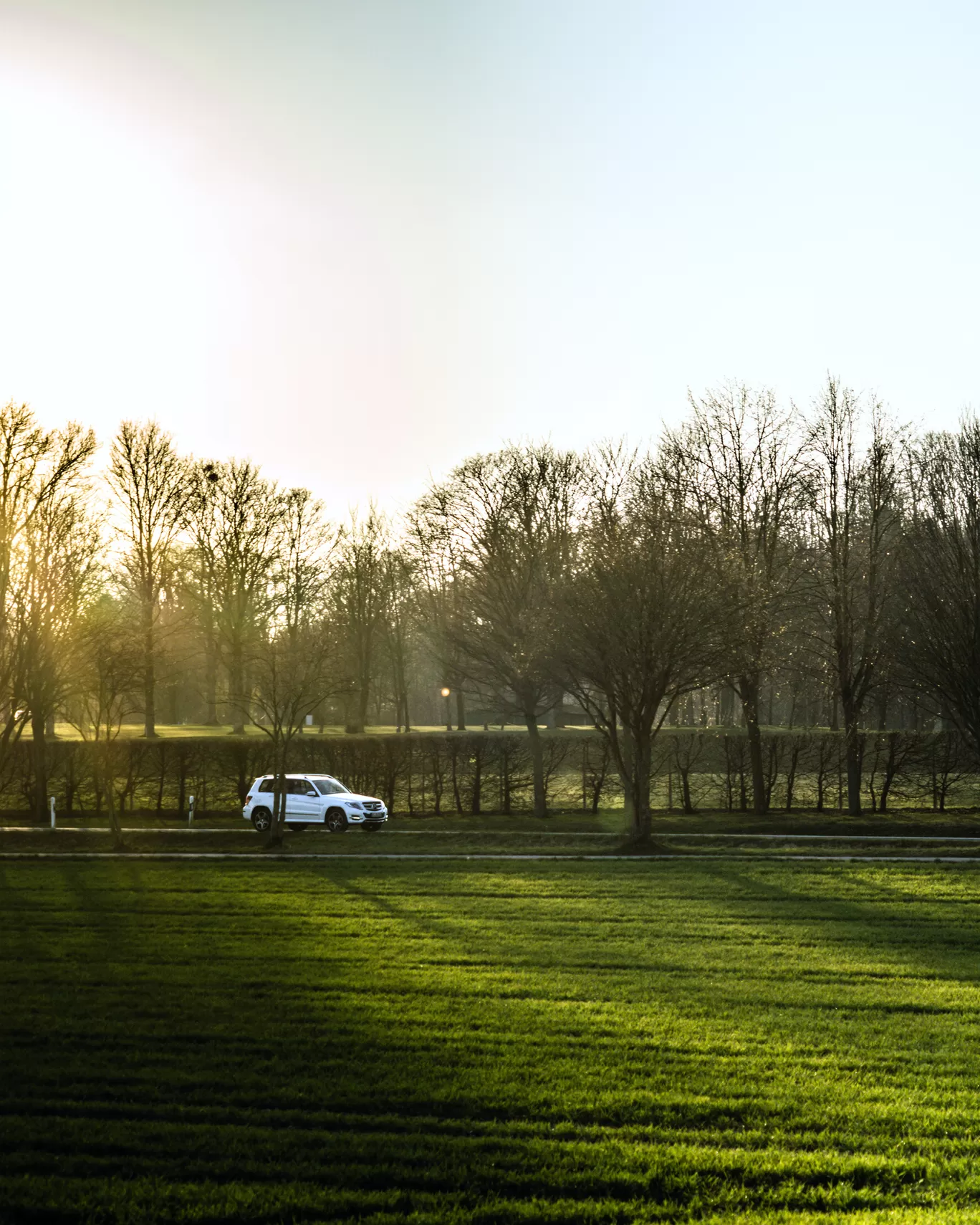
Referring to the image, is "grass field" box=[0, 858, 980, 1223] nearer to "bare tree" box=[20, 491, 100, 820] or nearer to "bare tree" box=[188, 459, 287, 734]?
"bare tree" box=[20, 491, 100, 820]

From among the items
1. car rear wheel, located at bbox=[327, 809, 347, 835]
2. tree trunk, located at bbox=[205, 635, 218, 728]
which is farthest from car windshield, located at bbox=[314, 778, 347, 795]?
tree trunk, located at bbox=[205, 635, 218, 728]

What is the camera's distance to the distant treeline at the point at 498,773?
101 ft

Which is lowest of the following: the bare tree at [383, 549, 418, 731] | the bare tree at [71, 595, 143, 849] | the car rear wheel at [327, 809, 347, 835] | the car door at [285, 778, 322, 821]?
the car rear wheel at [327, 809, 347, 835]

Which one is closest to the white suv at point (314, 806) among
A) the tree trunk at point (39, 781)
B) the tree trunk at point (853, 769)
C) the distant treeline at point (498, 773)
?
the distant treeline at point (498, 773)

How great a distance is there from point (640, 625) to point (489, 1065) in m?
14.7

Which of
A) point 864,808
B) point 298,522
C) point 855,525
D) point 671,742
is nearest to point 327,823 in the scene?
point 671,742

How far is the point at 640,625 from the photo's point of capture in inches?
857

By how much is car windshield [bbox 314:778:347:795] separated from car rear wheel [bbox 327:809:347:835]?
57cm

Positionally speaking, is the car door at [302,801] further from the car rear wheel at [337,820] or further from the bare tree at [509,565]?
the bare tree at [509,565]

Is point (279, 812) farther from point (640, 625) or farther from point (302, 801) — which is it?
point (640, 625)

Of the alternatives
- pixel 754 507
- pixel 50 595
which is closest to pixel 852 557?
pixel 754 507

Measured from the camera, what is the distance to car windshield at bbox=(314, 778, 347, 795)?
2845 centimetres

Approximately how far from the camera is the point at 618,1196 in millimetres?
5617

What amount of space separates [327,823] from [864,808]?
1446 cm
